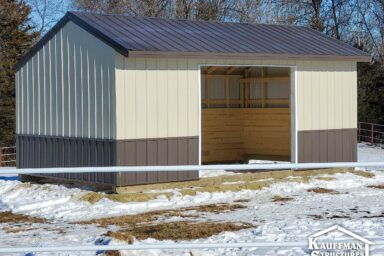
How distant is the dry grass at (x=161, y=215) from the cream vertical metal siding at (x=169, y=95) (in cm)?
219

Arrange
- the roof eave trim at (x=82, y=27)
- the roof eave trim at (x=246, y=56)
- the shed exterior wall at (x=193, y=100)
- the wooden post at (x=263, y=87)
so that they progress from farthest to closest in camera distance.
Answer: the wooden post at (x=263, y=87) < the shed exterior wall at (x=193, y=100) < the roof eave trim at (x=246, y=56) < the roof eave trim at (x=82, y=27)

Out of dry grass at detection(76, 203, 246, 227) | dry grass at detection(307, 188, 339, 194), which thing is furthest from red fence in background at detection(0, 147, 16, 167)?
dry grass at detection(76, 203, 246, 227)

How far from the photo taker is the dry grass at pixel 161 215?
1240cm

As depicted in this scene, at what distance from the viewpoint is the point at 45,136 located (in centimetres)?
1711

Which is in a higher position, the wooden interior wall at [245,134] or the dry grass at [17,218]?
the wooden interior wall at [245,134]

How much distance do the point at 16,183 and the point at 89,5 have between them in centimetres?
2426

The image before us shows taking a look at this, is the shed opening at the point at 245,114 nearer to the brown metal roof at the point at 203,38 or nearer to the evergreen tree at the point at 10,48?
the brown metal roof at the point at 203,38

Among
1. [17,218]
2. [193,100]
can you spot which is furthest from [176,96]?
[17,218]

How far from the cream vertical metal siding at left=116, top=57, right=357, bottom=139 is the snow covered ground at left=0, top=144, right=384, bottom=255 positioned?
138cm

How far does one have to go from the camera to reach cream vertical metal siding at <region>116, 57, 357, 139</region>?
15109 millimetres

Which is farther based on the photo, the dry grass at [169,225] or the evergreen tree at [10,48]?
the evergreen tree at [10,48]

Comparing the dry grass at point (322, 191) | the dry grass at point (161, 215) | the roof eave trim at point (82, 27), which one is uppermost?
the roof eave trim at point (82, 27)

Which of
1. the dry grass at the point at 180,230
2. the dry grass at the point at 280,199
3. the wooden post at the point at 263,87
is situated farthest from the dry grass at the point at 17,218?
the wooden post at the point at 263,87

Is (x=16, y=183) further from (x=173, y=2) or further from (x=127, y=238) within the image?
(x=173, y=2)
